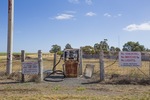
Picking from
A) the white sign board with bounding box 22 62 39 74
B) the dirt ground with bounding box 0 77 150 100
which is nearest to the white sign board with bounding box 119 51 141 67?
the dirt ground with bounding box 0 77 150 100

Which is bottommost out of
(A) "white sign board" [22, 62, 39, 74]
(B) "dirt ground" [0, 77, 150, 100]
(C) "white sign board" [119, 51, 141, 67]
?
(B) "dirt ground" [0, 77, 150, 100]

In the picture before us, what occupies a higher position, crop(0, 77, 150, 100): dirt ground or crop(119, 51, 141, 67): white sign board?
crop(119, 51, 141, 67): white sign board

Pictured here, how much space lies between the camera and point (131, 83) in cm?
1714

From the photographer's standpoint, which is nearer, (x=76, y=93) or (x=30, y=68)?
(x=76, y=93)

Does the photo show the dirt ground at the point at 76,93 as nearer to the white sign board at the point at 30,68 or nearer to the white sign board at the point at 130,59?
the white sign board at the point at 130,59

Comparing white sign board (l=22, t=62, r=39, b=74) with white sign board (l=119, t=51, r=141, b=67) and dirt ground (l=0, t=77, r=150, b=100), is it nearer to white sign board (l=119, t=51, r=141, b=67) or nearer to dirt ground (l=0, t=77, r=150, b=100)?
dirt ground (l=0, t=77, r=150, b=100)

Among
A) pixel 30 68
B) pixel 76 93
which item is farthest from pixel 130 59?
pixel 76 93

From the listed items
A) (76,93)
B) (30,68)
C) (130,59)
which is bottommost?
→ (76,93)

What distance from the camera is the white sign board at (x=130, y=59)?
1881 cm

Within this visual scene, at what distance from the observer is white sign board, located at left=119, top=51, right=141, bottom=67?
18.8 m

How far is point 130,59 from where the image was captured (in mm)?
18859

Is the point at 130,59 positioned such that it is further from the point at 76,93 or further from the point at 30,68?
the point at 76,93

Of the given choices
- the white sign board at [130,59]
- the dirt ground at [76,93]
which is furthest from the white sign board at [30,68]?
the white sign board at [130,59]

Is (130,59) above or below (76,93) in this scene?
above
